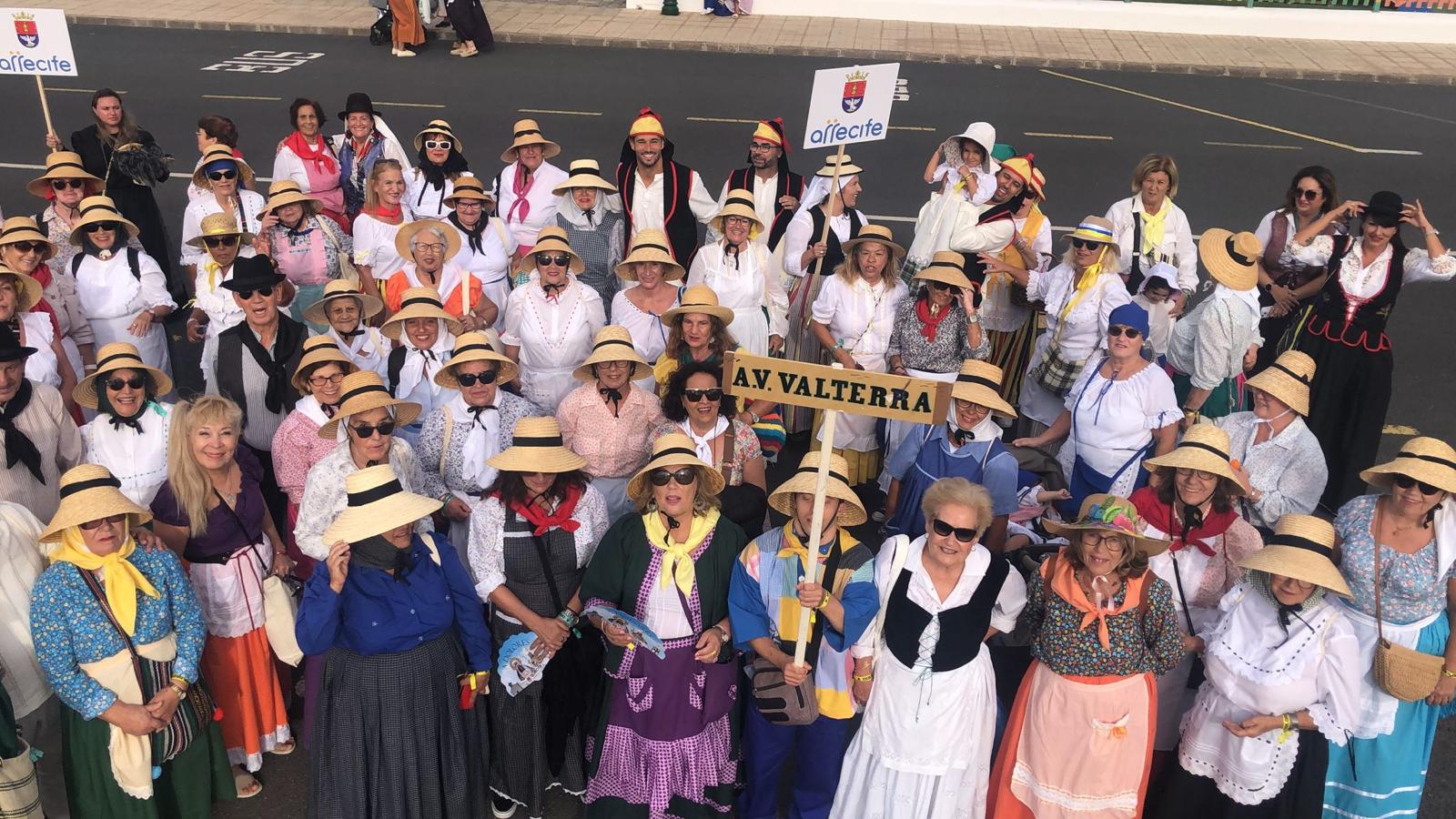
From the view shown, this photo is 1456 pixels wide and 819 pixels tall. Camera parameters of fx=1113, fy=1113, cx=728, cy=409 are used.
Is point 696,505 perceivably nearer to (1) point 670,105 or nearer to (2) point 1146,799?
(2) point 1146,799

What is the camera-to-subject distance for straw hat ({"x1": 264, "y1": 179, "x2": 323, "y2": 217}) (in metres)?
7.68

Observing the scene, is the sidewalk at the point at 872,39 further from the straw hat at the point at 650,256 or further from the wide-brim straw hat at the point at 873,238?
the straw hat at the point at 650,256

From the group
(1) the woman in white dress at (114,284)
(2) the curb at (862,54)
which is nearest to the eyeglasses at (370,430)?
(1) the woman in white dress at (114,284)

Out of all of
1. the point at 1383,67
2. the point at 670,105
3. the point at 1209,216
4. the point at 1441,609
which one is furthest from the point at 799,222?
the point at 1383,67

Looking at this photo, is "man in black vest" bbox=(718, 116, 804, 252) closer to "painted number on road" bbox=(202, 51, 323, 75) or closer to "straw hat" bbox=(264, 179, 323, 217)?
"straw hat" bbox=(264, 179, 323, 217)

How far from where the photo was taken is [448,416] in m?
5.67

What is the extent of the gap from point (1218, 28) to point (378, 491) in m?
23.8

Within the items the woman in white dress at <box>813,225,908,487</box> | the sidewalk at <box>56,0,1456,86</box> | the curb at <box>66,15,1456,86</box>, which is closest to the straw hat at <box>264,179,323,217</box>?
the woman in white dress at <box>813,225,908,487</box>

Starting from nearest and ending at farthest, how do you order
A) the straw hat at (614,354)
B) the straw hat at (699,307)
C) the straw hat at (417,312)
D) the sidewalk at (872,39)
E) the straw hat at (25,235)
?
1. the straw hat at (614,354)
2. the straw hat at (417,312)
3. the straw hat at (699,307)
4. the straw hat at (25,235)
5. the sidewalk at (872,39)

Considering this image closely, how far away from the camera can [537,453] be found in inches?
193

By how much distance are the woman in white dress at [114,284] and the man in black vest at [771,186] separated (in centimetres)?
411

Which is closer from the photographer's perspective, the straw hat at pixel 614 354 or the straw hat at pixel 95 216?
the straw hat at pixel 614 354

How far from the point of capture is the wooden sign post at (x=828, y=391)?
402 cm

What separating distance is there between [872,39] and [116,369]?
19167mm
